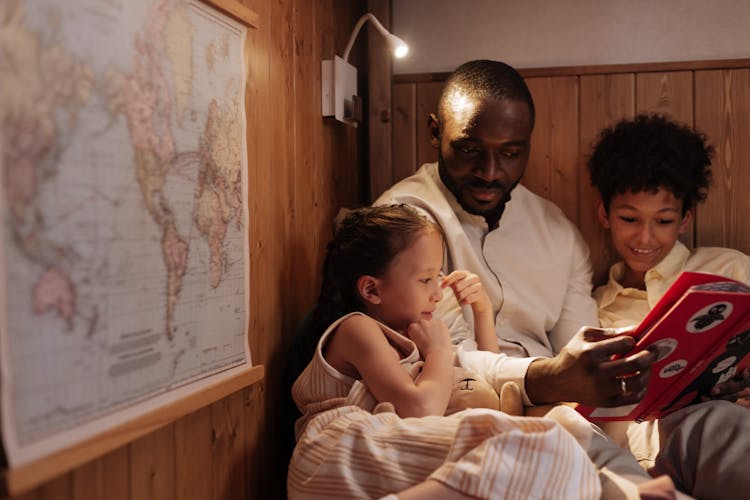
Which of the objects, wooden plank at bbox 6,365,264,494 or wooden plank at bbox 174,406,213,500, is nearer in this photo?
wooden plank at bbox 6,365,264,494

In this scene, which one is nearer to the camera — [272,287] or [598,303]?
[272,287]

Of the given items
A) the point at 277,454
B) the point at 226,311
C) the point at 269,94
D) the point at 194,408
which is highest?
the point at 269,94

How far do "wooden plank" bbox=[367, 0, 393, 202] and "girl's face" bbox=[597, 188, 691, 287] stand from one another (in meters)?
0.80

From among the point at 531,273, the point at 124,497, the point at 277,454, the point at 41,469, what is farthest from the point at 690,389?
the point at 41,469

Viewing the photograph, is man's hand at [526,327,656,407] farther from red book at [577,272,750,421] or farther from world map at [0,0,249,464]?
world map at [0,0,249,464]

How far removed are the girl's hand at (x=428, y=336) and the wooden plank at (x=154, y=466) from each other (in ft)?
1.80

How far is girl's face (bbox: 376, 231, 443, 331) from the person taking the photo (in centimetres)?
159

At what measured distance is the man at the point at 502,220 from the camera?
1989mm

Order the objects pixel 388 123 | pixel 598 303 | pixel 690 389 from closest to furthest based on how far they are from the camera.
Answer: pixel 690 389 < pixel 598 303 < pixel 388 123

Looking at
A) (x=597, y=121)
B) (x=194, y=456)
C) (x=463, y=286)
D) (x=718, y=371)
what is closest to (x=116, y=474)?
(x=194, y=456)

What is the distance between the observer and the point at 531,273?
2.17 m

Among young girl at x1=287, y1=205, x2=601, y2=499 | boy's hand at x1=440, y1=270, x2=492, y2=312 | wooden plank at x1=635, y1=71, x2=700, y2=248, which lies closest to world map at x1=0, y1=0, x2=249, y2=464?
young girl at x1=287, y1=205, x2=601, y2=499

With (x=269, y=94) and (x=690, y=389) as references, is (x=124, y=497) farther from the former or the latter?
(x=690, y=389)

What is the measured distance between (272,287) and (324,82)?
2.41 feet
